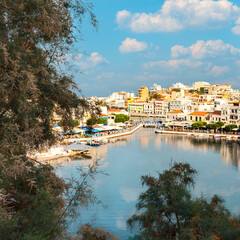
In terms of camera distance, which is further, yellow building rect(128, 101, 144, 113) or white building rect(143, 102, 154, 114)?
yellow building rect(128, 101, 144, 113)

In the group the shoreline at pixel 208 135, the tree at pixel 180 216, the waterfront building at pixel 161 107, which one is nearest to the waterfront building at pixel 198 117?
the shoreline at pixel 208 135

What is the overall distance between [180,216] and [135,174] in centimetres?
566

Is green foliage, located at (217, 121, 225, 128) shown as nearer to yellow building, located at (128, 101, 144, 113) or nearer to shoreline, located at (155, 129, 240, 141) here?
shoreline, located at (155, 129, 240, 141)

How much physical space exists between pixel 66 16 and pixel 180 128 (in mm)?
24382

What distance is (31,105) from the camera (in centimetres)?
168

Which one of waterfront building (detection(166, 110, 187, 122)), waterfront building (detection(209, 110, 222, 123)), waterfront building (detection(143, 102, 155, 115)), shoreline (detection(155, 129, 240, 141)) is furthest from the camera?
waterfront building (detection(143, 102, 155, 115))

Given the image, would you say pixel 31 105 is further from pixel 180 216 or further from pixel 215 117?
pixel 215 117

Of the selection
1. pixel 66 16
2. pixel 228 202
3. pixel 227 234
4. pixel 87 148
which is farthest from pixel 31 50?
pixel 87 148

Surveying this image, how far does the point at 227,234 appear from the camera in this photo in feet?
10.5

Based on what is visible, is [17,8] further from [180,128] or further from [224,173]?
[180,128]

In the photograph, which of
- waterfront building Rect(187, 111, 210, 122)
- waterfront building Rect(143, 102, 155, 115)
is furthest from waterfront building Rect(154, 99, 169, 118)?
waterfront building Rect(187, 111, 210, 122)

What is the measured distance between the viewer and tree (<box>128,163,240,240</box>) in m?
3.45

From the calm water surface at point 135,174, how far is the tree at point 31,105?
545 mm

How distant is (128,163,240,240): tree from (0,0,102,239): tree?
213 cm
